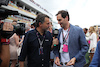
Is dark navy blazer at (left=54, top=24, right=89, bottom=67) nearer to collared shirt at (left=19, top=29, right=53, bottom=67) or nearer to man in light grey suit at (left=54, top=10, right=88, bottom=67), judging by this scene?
man in light grey suit at (left=54, top=10, right=88, bottom=67)

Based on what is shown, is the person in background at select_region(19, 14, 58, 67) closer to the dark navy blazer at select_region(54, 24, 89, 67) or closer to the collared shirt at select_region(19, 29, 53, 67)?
the collared shirt at select_region(19, 29, 53, 67)

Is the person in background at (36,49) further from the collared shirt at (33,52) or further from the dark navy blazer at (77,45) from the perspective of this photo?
the dark navy blazer at (77,45)

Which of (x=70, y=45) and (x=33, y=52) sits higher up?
(x=70, y=45)

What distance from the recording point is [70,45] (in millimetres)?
1912

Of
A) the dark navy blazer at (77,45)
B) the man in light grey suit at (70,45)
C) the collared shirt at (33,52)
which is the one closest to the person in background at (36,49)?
the collared shirt at (33,52)

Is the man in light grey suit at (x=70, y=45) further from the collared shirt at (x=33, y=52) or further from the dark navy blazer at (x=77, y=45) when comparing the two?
the collared shirt at (x=33, y=52)

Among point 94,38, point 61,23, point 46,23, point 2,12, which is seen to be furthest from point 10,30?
point 94,38

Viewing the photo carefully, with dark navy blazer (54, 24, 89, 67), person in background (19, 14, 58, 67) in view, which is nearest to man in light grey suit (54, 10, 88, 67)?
dark navy blazer (54, 24, 89, 67)

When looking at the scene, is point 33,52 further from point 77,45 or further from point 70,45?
point 77,45

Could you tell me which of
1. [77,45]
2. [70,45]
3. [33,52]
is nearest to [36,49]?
[33,52]

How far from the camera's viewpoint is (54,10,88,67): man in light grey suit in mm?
1837

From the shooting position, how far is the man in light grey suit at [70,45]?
72.3 inches

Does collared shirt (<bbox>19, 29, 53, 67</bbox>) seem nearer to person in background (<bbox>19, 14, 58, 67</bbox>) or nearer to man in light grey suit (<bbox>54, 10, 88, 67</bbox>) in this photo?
person in background (<bbox>19, 14, 58, 67</bbox>)

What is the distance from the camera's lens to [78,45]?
193 cm
